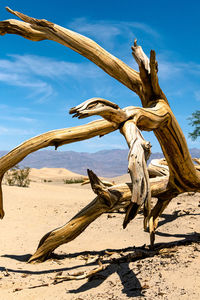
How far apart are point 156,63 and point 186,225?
3710mm

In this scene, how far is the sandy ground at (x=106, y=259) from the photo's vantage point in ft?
10.0

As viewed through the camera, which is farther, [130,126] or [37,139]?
[37,139]

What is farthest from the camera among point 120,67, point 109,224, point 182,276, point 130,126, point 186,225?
point 109,224

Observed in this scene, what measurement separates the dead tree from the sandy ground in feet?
1.57

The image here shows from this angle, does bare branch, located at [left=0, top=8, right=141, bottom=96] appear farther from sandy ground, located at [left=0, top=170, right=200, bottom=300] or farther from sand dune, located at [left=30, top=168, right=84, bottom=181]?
sand dune, located at [left=30, top=168, right=84, bottom=181]

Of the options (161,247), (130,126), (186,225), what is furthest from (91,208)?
(186,225)

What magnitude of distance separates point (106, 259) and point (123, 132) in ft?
7.12

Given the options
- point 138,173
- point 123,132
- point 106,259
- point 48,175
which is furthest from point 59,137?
point 48,175

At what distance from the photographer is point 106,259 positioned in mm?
4223

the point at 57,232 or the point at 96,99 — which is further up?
the point at 96,99

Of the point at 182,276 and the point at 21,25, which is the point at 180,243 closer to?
the point at 182,276

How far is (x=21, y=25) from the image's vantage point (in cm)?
441

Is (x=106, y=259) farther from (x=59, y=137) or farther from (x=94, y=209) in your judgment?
(x=59, y=137)

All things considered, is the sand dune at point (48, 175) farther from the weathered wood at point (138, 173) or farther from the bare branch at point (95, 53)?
the weathered wood at point (138, 173)
